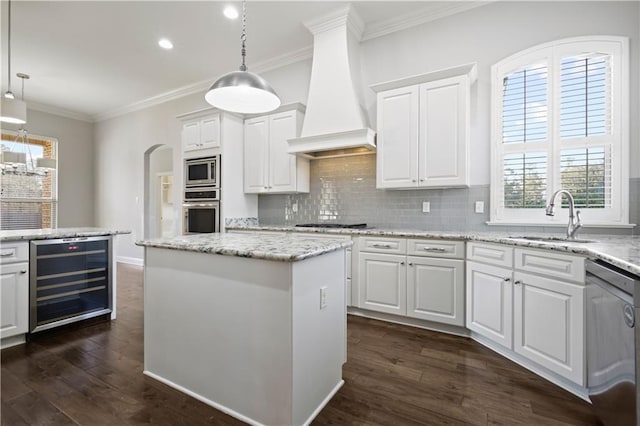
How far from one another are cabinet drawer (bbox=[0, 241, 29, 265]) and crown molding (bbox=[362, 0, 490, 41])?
4.10 m

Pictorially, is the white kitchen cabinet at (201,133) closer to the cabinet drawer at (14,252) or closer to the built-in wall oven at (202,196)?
the built-in wall oven at (202,196)

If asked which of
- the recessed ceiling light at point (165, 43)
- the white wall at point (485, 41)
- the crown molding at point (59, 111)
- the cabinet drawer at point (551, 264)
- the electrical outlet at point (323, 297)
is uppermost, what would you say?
the recessed ceiling light at point (165, 43)

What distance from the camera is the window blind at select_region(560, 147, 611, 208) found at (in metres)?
2.62

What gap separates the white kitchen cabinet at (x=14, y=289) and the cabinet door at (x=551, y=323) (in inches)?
155

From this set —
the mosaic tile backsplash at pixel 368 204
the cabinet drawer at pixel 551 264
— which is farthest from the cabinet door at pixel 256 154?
the cabinet drawer at pixel 551 264

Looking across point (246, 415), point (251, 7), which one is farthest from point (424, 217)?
point (251, 7)

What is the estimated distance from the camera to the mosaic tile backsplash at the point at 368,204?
10.6ft

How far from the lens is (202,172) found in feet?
14.1

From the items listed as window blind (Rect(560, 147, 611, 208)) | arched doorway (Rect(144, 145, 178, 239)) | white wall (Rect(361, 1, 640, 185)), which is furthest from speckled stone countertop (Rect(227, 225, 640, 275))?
arched doorway (Rect(144, 145, 178, 239))

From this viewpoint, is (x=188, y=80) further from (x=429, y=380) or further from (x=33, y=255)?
(x=429, y=380)

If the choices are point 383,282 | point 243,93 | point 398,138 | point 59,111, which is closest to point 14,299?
point 243,93

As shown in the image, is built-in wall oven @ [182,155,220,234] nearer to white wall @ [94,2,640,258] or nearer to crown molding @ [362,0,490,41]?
white wall @ [94,2,640,258]

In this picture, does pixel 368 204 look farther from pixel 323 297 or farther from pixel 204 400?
pixel 204 400

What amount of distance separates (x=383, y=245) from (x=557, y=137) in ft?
6.09
